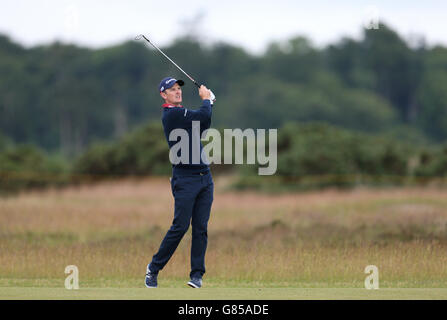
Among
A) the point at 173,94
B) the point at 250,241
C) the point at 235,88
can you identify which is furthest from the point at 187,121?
the point at 235,88

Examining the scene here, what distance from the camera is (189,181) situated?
1102cm

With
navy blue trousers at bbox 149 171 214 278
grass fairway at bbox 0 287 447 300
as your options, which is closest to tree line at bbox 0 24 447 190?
navy blue trousers at bbox 149 171 214 278

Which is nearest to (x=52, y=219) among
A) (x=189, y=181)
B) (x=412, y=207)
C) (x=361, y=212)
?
(x=361, y=212)

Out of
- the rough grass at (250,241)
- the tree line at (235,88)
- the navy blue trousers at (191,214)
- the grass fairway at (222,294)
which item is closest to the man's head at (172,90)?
the navy blue trousers at (191,214)

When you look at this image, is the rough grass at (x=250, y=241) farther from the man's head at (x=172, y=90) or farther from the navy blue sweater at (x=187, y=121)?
the man's head at (x=172, y=90)

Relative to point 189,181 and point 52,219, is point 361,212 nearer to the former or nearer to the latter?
point 52,219

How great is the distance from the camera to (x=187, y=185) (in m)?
11.0

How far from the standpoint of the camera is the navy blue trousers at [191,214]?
434 inches

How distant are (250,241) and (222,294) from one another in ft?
31.1

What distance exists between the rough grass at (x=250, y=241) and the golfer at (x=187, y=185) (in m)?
1.24

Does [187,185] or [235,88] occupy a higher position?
[235,88]

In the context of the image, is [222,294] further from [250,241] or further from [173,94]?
[250,241]
